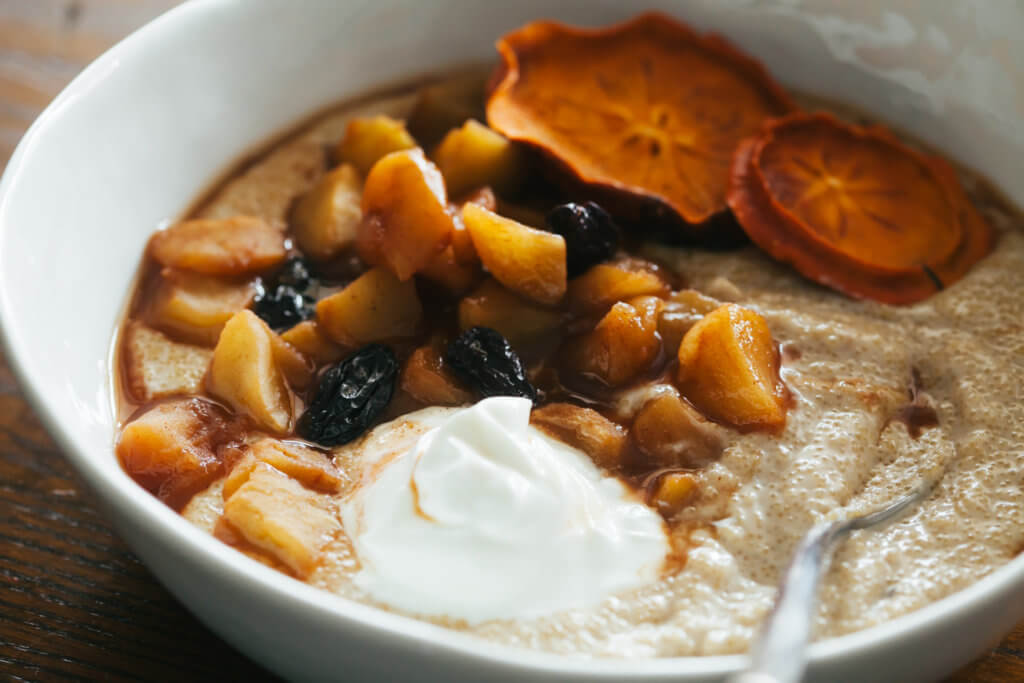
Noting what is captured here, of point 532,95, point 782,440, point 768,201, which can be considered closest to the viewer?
point 782,440

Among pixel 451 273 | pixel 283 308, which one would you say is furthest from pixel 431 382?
pixel 283 308

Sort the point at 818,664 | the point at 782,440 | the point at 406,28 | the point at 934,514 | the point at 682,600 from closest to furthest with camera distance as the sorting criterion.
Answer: the point at 818,664, the point at 682,600, the point at 934,514, the point at 782,440, the point at 406,28

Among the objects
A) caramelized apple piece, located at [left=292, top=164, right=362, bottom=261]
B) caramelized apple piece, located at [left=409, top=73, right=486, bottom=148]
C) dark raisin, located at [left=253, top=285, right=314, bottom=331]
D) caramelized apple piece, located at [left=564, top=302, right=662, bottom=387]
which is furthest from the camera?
caramelized apple piece, located at [left=409, top=73, right=486, bottom=148]

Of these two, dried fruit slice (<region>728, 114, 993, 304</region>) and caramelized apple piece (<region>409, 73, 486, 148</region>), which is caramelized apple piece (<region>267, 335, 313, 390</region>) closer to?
caramelized apple piece (<region>409, 73, 486, 148</region>)

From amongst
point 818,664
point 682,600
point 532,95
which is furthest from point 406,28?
point 818,664

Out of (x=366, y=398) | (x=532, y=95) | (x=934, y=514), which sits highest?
(x=532, y=95)

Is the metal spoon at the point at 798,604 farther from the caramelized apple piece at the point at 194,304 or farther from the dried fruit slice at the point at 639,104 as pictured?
the caramelized apple piece at the point at 194,304

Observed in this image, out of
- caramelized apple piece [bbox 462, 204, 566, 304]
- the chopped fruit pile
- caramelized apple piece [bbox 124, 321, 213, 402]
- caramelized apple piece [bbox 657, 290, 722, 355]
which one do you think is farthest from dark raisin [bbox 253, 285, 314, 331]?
caramelized apple piece [bbox 657, 290, 722, 355]

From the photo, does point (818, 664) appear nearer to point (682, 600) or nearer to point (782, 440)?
point (682, 600)
